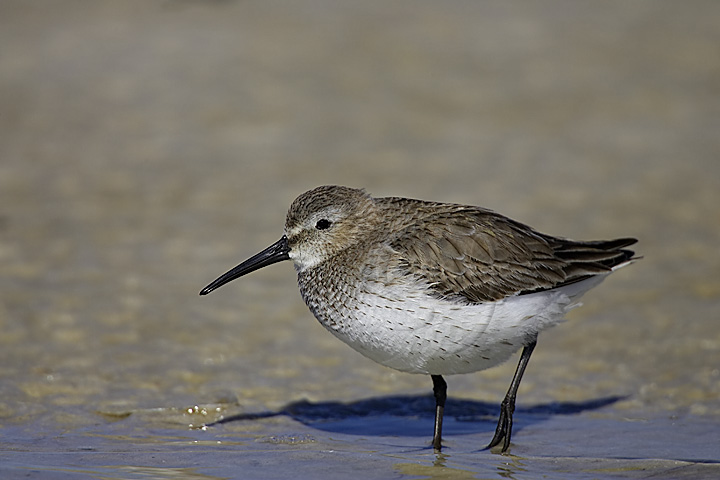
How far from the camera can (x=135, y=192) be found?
36.1 feet

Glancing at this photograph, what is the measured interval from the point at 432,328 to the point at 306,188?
5030mm

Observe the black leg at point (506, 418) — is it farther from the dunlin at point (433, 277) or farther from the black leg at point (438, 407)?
the black leg at point (438, 407)

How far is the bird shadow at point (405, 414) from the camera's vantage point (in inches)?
288

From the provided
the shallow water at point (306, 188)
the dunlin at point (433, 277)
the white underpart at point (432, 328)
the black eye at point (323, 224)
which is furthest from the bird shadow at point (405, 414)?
the black eye at point (323, 224)

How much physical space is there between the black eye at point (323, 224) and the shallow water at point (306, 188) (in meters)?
1.43

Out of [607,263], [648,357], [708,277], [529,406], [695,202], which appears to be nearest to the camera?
[607,263]

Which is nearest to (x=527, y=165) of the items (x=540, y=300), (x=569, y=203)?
(x=569, y=203)

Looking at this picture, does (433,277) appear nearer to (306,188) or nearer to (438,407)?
(438,407)

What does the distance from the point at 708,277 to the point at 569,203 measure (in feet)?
6.07

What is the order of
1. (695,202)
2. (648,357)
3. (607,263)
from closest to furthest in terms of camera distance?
(607,263) < (648,357) < (695,202)

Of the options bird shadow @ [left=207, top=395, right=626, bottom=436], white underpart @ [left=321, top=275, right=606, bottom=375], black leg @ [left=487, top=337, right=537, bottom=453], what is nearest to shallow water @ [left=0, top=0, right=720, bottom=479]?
bird shadow @ [left=207, top=395, right=626, bottom=436]

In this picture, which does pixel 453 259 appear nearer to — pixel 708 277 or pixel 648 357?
pixel 648 357

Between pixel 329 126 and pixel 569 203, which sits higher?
pixel 329 126

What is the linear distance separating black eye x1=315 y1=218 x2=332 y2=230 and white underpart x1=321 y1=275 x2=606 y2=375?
719 millimetres
